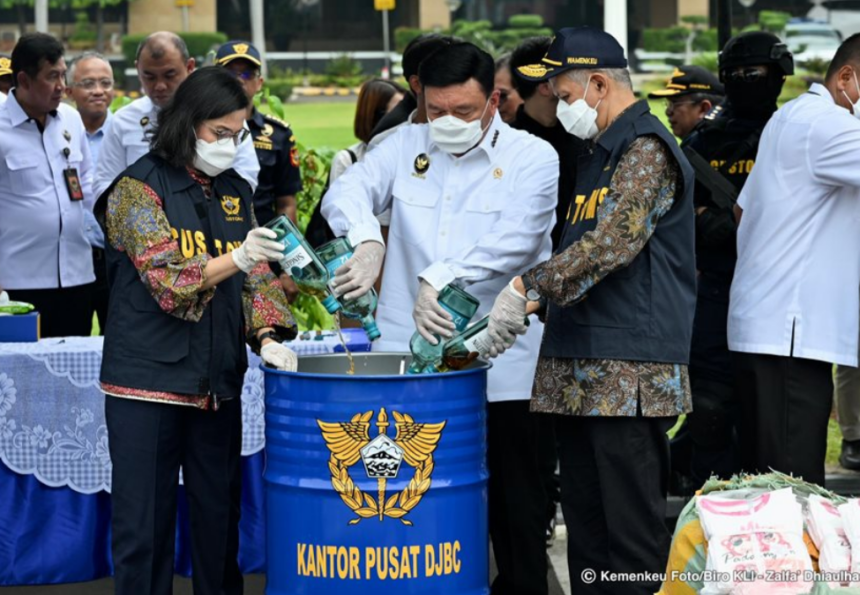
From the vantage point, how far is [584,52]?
345cm

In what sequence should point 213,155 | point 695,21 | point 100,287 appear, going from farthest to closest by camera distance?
point 695,21 < point 100,287 < point 213,155

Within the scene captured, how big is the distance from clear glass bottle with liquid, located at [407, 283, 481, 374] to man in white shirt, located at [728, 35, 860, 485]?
1.10 metres

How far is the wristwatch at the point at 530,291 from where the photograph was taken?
11.2ft

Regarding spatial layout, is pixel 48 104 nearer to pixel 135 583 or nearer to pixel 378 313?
pixel 378 313

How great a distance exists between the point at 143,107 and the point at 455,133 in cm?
211

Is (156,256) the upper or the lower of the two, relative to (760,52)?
lower

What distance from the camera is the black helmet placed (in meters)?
4.88

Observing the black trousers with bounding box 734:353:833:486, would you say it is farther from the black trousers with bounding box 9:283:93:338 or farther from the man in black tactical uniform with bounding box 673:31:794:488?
the black trousers with bounding box 9:283:93:338

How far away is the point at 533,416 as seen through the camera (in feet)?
13.1

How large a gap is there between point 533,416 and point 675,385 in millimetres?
687

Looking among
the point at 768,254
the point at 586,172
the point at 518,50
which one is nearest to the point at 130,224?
the point at 586,172

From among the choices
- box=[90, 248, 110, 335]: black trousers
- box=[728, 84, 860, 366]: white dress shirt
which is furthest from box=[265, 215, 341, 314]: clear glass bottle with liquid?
box=[90, 248, 110, 335]: black trousers

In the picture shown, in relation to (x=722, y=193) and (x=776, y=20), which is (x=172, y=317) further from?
(x=776, y=20)

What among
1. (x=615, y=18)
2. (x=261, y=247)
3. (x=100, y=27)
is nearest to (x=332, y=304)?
(x=261, y=247)
